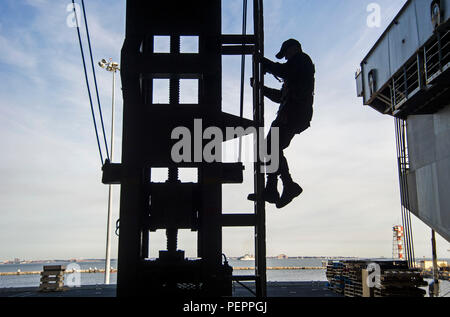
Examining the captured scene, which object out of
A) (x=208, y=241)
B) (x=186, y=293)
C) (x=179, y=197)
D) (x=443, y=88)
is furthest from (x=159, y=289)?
(x=443, y=88)

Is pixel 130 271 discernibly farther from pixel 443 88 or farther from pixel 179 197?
pixel 443 88

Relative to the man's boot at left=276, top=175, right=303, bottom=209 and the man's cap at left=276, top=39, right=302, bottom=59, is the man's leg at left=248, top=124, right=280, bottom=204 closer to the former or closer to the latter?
the man's boot at left=276, top=175, right=303, bottom=209

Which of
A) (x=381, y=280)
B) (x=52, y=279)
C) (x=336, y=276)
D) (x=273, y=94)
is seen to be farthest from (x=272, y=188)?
(x=52, y=279)

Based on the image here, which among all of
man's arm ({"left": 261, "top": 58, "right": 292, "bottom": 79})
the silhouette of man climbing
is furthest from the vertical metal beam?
the silhouette of man climbing

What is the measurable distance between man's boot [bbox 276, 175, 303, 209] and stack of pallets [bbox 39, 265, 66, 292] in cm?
2009

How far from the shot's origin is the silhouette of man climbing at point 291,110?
424 centimetres

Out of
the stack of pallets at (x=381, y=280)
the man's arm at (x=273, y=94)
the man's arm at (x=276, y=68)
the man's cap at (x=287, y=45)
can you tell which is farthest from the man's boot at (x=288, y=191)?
the stack of pallets at (x=381, y=280)

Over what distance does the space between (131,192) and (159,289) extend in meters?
0.85

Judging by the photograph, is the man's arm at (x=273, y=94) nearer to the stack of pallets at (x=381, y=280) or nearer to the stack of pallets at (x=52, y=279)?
the stack of pallets at (x=381, y=280)

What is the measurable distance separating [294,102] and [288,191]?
957 mm

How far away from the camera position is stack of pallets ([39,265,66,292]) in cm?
2098

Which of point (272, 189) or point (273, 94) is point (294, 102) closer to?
point (273, 94)

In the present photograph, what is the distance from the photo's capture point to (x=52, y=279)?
69.4ft
